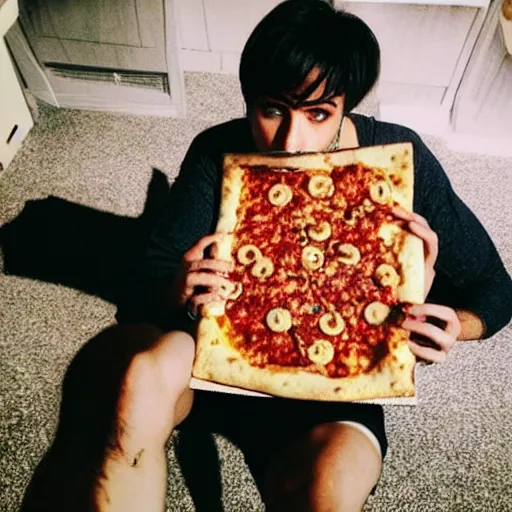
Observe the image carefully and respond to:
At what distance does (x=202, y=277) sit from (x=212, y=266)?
35 millimetres

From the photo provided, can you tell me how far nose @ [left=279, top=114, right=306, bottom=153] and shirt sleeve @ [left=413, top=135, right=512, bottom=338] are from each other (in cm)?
35

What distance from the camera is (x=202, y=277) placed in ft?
3.27

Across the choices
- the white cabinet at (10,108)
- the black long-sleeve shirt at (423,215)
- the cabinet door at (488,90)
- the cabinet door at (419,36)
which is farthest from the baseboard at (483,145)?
the white cabinet at (10,108)

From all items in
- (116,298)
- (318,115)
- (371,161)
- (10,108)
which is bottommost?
(116,298)

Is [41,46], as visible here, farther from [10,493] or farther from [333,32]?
[10,493]

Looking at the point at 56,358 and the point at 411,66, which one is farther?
the point at 411,66

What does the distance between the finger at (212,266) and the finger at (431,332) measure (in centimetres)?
42

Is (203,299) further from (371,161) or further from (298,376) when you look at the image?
(371,161)

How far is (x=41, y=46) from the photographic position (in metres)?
1.98

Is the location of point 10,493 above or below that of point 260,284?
below

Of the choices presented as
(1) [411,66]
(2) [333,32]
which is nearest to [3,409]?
(2) [333,32]

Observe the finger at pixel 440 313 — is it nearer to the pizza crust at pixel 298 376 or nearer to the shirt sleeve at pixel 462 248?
the pizza crust at pixel 298 376

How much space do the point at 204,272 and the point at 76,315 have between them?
86 cm

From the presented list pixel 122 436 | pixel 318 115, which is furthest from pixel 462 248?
pixel 122 436
